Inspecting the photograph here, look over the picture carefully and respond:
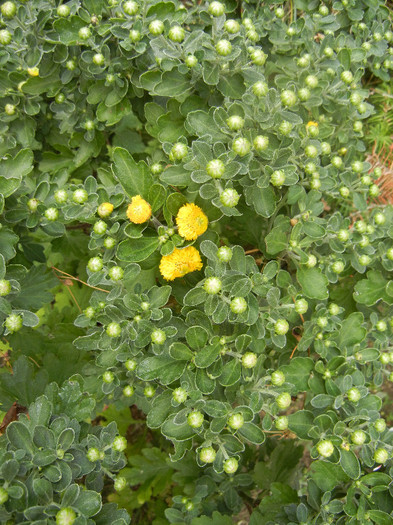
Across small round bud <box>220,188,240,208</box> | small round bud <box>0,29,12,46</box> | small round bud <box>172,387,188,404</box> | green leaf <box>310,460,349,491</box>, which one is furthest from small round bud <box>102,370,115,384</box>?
small round bud <box>0,29,12,46</box>

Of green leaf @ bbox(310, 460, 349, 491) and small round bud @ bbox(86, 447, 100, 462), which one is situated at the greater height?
small round bud @ bbox(86, 447, 100, 462)

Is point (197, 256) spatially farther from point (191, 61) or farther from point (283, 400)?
point (191, 61)

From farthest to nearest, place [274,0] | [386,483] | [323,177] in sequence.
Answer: [274,0]
[323,177]
[386,483]

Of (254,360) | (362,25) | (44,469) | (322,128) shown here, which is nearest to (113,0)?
(322,128)

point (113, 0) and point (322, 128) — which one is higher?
point (113, 0)

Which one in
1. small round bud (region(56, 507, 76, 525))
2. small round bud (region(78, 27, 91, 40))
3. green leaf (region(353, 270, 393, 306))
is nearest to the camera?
small round bud (region(56, 507, 76, 525))

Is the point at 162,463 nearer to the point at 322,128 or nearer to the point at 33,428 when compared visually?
the point at 33,428

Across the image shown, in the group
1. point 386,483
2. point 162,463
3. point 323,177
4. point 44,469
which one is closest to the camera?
point 44,469

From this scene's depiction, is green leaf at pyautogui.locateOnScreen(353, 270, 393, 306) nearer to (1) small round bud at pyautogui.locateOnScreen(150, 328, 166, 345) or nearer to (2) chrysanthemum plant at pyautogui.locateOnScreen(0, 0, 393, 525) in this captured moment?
(2) chrysanthemum plant at pyautogui.locateOnScreen(0, 0, 393, 525)
